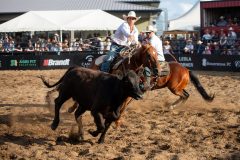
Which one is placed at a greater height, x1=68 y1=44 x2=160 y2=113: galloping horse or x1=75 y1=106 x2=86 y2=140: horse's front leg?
x1=68 y1=44 x2=160 y2=113: galloping horse

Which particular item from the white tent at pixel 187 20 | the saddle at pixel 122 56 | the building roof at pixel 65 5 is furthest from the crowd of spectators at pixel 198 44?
the white tent at pixel 187 20

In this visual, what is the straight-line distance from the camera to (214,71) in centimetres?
1966

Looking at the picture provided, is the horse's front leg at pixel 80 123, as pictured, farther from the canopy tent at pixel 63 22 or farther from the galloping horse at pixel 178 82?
the canopy tent at pixel 63 22

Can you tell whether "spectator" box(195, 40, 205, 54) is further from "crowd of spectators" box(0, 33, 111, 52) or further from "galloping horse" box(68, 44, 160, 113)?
"galloping horse" box(68, 44, 160, 113)

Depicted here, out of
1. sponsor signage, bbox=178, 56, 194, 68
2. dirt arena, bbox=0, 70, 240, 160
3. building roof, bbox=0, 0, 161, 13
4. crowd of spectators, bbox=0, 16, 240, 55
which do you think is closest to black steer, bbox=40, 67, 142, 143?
dirt arena, bbox=0, 70, 240, 160

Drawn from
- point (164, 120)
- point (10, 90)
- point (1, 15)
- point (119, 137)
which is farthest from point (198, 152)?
point (1, 15)

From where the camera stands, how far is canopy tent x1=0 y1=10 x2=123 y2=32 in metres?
27.6

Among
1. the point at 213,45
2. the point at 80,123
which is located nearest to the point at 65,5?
the point at 213,45

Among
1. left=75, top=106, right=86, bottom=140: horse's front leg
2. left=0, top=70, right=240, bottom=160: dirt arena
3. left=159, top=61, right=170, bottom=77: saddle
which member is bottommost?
left=0, top=70, right=240, bottom=160: dirt arena

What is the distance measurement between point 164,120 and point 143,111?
4.03ft

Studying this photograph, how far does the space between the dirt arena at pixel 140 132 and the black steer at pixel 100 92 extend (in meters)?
0.39

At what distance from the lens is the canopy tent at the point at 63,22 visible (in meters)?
27.6

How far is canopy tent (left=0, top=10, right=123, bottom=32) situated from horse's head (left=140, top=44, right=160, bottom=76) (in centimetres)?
1870

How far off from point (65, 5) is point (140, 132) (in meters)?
35.6
